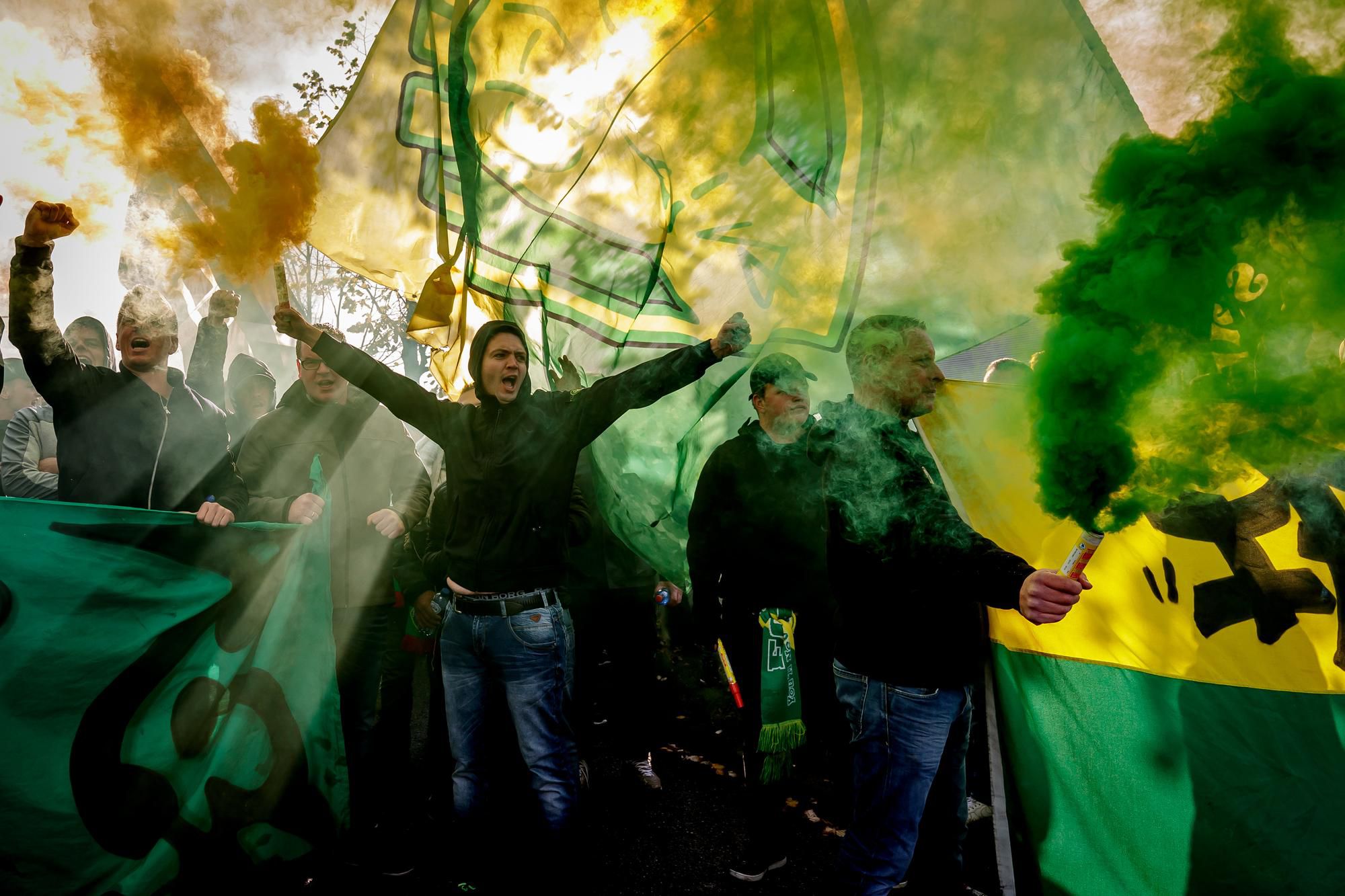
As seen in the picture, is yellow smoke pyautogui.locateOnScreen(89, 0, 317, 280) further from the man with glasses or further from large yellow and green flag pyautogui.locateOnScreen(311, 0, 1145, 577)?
the man with glasses

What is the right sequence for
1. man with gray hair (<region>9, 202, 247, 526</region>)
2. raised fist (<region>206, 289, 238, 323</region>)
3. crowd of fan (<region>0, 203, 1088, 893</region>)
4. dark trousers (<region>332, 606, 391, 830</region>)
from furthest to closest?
1. raised fist (<region>206, 289, 238, 323</region>)
2. dark trousers (<region>332, 606, 391, 830</region>)
3. man with gray hair (<region>9, 202, 247, 526</region>)
4. crowd of fan (<region>0, 203, 1088, 893</region>)

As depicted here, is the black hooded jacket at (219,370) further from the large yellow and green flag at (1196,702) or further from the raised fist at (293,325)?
the large yellow and green flag at (1196,702)

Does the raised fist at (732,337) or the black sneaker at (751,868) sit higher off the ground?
the raised fist at (732,337)

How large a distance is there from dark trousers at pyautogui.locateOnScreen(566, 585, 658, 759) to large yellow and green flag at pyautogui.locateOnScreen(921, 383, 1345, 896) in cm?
209

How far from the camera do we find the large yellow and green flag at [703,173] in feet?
6.88

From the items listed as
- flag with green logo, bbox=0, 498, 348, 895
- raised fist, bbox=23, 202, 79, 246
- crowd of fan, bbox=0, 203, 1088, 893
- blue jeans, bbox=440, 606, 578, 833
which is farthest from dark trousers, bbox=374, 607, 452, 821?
raised fist, bbox=23, 202, 79, 246

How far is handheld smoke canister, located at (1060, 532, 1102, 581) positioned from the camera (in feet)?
5.16

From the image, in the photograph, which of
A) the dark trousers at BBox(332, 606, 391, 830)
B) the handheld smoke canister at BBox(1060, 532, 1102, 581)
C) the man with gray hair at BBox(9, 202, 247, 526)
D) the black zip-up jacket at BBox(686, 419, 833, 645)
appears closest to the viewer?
the handheld smoke canister at BBox(1060, 532, 1102, 581)

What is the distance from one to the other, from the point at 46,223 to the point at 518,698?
2389 millimetres

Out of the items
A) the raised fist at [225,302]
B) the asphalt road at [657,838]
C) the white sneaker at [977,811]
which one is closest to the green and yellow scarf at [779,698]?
the asphalt road at [657,838]

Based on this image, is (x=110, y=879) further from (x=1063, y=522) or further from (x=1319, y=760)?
(x=1319, y=760)

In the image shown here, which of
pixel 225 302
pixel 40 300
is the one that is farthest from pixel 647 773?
pixel 40 300

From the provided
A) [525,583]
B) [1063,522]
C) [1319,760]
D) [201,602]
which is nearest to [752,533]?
[525,583]

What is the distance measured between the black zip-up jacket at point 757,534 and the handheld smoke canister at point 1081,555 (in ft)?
4.33
